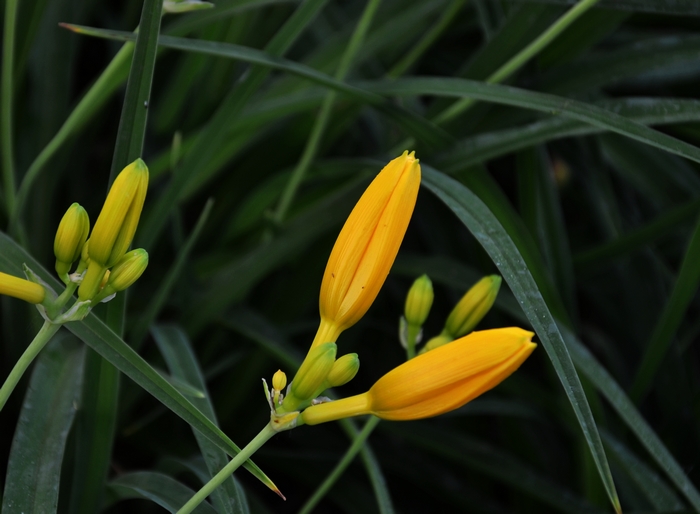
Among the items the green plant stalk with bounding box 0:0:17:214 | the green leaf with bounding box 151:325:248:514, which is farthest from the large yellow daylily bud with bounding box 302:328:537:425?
the green plant stalk with bounding box 0:0:17:214

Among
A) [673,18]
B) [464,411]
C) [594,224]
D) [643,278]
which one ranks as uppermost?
[673,18]

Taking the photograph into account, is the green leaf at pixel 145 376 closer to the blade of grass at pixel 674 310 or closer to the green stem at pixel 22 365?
the green stem at pixel 22 365

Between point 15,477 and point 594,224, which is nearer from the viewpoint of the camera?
point 15,477

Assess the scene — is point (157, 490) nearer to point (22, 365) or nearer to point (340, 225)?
point (22, 365)

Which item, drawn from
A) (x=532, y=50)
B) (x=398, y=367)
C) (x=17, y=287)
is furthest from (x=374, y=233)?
(x=532, y=50)

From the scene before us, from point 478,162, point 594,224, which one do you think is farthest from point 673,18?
point 478,162

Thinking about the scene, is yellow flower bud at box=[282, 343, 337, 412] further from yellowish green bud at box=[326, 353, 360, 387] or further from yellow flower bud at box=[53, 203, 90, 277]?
yellow flower bud at box=[53, 203, 90, 277]

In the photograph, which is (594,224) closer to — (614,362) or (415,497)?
(614,362)
